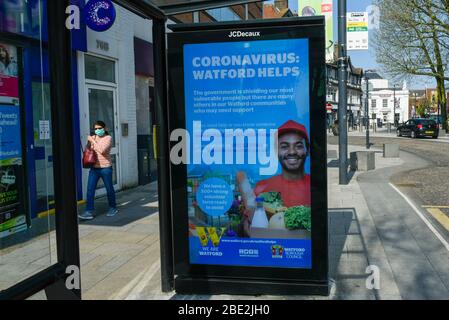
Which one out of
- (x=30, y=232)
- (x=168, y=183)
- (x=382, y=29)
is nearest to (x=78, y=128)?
(x=30, y=232)

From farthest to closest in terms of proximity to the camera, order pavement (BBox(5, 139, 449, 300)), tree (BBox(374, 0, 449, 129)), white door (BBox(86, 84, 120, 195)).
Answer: tree (BBox(374, 0, 449, 129)) → white door (BBox(86, 84, 120, 195)) → pavement (BBox(5, 139, 449, 300))

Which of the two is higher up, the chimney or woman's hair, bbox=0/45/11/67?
the chimney

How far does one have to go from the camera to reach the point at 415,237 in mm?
6340

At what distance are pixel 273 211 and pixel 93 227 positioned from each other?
418 cm

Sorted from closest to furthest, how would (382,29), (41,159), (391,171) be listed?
(41,159)
(391,171)
(382,29)

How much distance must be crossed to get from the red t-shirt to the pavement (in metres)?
0.86

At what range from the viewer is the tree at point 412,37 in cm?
3046

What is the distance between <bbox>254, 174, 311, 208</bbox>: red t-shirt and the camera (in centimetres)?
405

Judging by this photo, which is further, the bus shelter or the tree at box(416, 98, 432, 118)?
the tree at box(416, 98, 432, 118)

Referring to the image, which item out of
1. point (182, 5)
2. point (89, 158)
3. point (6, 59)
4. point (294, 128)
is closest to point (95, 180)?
point (89, 158)

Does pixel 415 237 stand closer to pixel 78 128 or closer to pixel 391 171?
pixel 78 128

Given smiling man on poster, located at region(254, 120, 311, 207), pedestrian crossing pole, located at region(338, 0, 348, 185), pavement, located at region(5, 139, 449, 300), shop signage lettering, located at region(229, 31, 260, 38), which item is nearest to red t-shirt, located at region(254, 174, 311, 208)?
smiling man on poster, located at region(254, 120, 311, 207)

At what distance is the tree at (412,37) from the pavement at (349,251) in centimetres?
2473

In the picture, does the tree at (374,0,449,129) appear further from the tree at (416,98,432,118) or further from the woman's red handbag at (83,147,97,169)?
the tree at (416,98,432,118)
